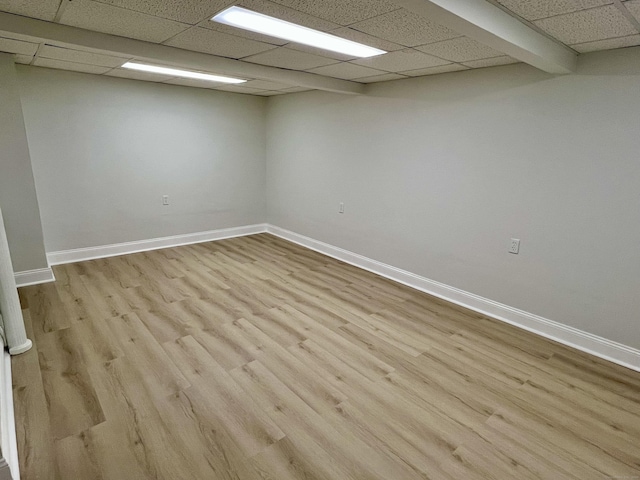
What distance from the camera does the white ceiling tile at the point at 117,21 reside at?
1969 mm

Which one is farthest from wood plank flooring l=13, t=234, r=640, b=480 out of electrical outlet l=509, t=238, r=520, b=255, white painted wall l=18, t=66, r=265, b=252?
white painted wall l=18, t=66, r=265, b=252

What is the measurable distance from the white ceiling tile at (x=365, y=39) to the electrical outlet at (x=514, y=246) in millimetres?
1843

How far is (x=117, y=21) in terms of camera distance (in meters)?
2.16

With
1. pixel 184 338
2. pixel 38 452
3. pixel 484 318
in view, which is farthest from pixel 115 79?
pixel 484 318

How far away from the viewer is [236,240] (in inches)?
217

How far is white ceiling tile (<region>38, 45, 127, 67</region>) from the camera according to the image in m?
2.89

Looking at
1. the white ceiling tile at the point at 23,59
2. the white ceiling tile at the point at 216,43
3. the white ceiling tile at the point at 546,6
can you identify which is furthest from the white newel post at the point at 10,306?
the white ceiling tile at the point at 546,6

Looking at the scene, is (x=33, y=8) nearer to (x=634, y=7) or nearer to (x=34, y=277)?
(x=34, y=277)

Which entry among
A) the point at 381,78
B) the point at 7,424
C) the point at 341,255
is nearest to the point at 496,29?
the point at 381,78

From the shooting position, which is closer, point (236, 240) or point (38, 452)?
point (38, 452)

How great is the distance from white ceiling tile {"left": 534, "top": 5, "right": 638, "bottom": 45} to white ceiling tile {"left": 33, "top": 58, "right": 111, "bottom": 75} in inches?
153

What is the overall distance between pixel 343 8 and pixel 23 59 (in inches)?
131

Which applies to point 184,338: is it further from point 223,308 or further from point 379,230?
point 379,230

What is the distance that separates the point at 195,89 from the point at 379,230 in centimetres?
313
